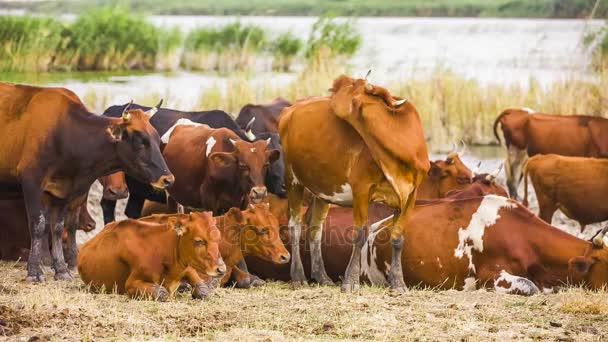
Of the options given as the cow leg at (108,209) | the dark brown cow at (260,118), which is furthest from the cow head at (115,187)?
the dark brown cow at (260,118)

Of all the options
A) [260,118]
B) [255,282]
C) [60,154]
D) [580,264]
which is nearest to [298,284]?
[255,282]

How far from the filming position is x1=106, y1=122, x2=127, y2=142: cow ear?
12.6 m

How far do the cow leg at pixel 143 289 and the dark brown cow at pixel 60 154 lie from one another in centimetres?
144

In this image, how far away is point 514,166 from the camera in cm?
1991

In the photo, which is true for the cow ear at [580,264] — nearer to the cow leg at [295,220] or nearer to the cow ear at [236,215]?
the cow leg at [295,220]

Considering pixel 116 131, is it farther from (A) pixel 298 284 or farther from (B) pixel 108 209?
(B) pixel 108 209

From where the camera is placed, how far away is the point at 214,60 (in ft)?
126

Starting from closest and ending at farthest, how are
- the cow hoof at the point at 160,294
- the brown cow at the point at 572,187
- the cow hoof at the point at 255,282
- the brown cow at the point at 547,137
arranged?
1. the cow hoof at the point at 160,294
2. the cow hoof at the point at 255,282
3. the brown cow at the point at 572,187
4. the brown cow at the point at 547,137

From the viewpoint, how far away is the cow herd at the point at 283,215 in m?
11.7

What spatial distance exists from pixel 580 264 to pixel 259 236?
289 centimetres

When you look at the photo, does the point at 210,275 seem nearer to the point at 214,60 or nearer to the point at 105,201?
the point at 105,201

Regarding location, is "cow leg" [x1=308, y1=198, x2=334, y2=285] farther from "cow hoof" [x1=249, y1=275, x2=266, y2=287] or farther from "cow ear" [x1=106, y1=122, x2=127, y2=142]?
"cow ear" [x1=106, y1=122, x2=127, y2=142]

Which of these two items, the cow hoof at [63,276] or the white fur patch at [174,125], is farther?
the white fur patch at [174,125]

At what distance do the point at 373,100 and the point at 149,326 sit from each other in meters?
3.46
